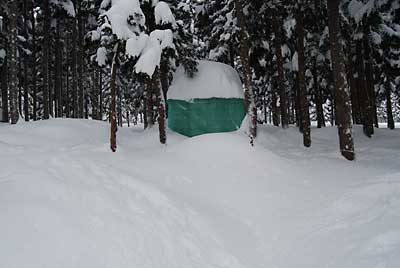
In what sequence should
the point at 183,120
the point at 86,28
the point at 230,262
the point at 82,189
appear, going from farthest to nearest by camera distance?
the point at 86,28 < the point at 183,120 < the point at 82,189 < the point at 230,262

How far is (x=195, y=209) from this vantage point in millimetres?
7395

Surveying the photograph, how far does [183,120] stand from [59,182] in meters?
10.5

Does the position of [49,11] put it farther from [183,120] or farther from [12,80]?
[183,120]

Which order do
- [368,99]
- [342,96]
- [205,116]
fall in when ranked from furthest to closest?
[368,99] → [205,116] → [342,96]

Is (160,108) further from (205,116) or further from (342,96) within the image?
(342,96)

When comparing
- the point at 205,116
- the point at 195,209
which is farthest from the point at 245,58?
the point at 195,209

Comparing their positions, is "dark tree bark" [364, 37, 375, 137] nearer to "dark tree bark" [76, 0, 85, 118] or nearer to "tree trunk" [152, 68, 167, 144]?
"tree trunk" [152, 68, 167, 144]

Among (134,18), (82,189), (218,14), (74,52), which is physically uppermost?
(218,14)

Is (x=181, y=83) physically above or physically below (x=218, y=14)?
below

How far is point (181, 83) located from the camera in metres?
17.0

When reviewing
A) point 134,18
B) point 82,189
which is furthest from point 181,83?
point 82,189

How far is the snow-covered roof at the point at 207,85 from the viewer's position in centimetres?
1634

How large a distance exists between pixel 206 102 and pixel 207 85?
82 centimetres

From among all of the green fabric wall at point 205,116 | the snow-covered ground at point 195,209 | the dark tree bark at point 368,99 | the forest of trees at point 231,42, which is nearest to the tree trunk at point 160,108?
the forest of trees at point 231,42
